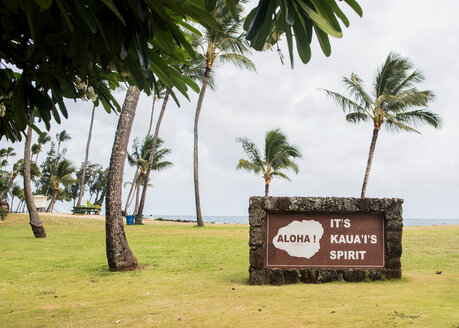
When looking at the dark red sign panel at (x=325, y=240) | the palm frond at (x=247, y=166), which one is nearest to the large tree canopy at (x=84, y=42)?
the dark red sign panel at (x=325, y=240)

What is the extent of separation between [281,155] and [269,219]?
65.6ft

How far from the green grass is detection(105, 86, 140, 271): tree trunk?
1.12 ft

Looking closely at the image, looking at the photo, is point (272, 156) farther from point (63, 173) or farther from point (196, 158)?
point (63, 173)

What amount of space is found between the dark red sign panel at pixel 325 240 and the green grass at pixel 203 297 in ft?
1.24

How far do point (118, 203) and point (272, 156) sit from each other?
1888 cm

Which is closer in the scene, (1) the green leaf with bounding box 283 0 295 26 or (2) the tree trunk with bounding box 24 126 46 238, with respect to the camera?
(1) the green leaf with bounding box 283 0 295 26

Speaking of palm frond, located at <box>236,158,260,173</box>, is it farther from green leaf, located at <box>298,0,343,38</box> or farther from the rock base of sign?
green leaf, located at <box>298,0,343,38</box>

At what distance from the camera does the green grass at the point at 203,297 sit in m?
4.05

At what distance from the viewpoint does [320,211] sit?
5996 millimetres

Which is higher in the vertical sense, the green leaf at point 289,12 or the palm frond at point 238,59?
the palm frond at point 238,59

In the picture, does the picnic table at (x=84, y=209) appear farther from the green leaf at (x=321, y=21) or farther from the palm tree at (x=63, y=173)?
the green leaf at (x=321, y=21)

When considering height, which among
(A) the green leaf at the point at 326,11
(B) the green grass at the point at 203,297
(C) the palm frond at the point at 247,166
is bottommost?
(B) the green grass at the point at 203,297

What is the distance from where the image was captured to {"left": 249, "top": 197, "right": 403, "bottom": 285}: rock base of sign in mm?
5887

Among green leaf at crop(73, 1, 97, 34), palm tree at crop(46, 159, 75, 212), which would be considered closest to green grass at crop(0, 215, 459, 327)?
green leaf at crop(73, 1, 97, 34)
